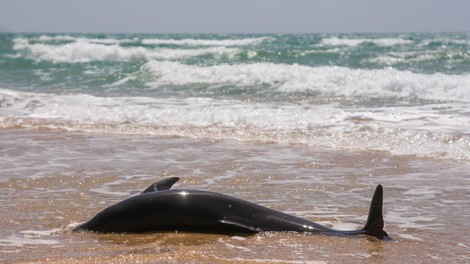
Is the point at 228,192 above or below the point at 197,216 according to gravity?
below

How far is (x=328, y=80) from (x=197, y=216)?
46.6ft

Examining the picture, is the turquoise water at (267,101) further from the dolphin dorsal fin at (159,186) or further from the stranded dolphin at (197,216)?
the dolphin dorsal fin at (159,186)

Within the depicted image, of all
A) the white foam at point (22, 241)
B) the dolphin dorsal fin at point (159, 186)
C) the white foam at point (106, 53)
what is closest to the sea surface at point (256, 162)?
the white foam at point (22, 241)

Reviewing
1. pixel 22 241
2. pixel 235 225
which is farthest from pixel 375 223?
pixel 22 241

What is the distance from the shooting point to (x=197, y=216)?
17.2ft

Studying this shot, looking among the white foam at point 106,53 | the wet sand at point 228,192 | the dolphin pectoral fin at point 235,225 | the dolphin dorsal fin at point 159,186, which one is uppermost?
the white foam at point 106,53

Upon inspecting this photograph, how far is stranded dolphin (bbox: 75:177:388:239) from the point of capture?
5.23 meters

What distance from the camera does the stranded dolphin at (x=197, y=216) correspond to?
5227mm

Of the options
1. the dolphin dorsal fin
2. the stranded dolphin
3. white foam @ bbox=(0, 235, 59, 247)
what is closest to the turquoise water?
the stranded dolphin

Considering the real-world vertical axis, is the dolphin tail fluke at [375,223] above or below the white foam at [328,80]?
below

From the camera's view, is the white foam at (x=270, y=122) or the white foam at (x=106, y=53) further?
the white foam at (x=106, y=53)

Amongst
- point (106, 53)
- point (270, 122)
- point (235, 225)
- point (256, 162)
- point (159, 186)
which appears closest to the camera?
point (235, 225)

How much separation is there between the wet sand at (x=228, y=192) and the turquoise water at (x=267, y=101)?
889mm

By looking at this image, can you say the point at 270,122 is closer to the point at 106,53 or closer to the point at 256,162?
the point at 256,162
